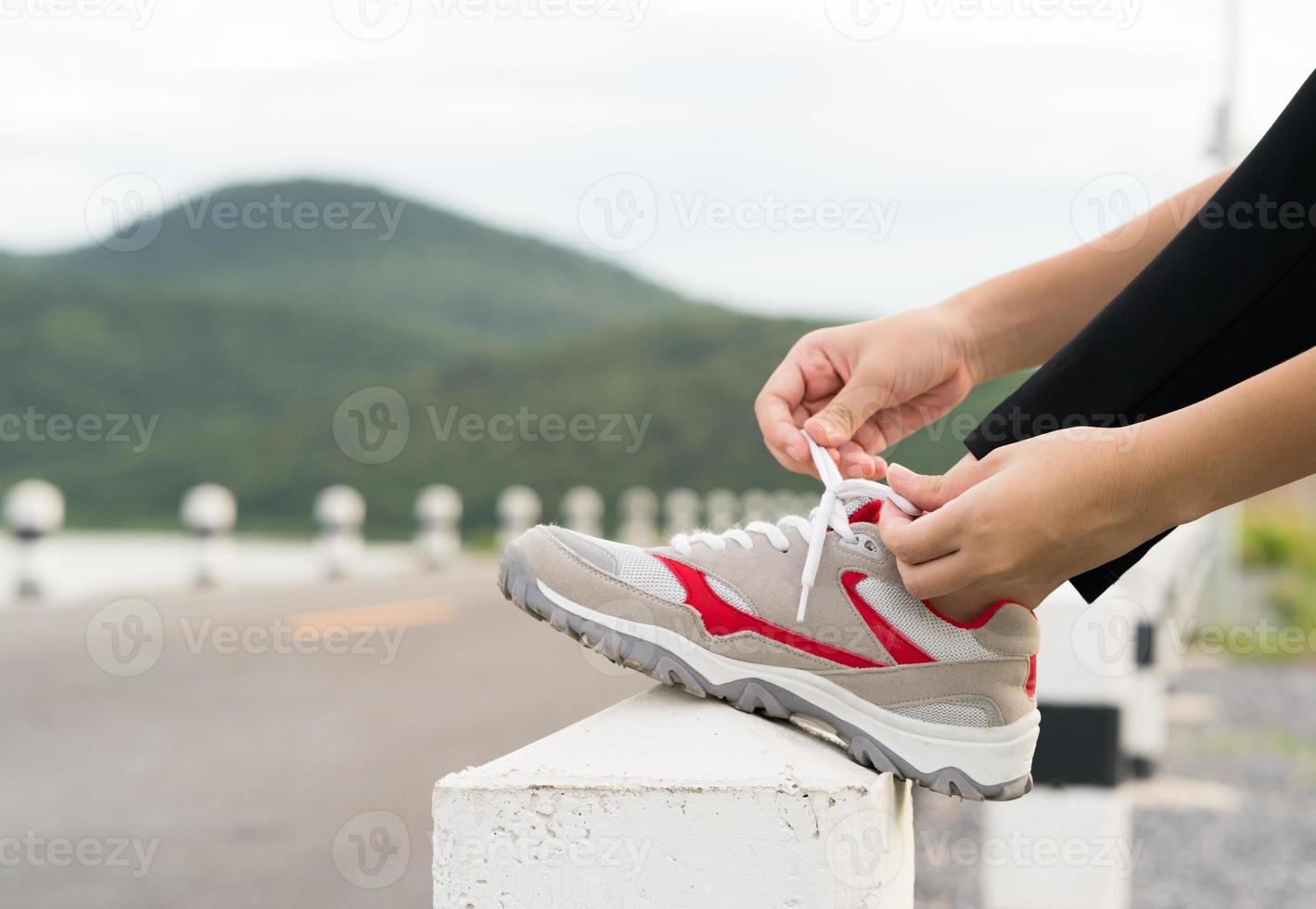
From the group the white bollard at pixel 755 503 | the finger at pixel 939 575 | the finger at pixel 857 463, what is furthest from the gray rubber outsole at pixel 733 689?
the white bollard at pixel 755 503

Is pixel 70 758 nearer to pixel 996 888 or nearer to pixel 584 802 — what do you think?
pixel 996 888

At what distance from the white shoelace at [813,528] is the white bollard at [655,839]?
1.10ft

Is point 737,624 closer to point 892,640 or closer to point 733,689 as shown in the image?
point 733,689

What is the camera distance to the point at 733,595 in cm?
176

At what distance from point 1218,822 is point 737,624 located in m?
3.98

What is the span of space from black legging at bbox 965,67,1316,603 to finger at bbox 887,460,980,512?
139 millimetres

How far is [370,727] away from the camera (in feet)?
19.3

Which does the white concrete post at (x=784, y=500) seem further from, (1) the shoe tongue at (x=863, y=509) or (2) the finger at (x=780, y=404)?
(1) the shoe tongue at (x=863, y=509)

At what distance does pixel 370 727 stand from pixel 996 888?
12.0ft

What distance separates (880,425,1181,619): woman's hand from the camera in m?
1.47

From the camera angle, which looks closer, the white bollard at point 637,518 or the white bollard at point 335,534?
the white bollard at point 335,534

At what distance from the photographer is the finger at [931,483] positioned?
159 centimetres

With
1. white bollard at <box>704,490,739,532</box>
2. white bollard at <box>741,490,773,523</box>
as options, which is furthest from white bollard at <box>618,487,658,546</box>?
white bollard at <box>741,490,773,523</box>

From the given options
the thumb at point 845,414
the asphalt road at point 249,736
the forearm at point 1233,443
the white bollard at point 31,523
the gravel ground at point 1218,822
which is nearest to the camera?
the forearm at point 1233,443
